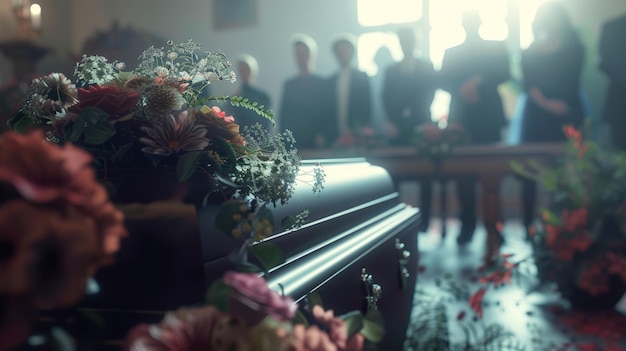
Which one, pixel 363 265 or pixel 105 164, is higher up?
pixel 105 164

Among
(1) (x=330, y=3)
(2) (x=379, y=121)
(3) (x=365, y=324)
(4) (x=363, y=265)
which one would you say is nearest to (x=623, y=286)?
(4) (x=363, y=265)

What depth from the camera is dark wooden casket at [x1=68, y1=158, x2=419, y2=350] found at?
32.7 inches

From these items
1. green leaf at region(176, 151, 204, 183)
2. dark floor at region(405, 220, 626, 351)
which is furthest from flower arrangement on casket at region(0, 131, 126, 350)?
dark floor at region(405, 220, 626, 351)

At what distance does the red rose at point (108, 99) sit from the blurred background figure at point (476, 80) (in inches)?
244

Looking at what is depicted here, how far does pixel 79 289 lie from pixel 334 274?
867 millimetres

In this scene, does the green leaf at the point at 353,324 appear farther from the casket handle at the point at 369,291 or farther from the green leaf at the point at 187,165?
the casket handle at the point at 369,291

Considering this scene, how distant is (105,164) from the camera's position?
90cm

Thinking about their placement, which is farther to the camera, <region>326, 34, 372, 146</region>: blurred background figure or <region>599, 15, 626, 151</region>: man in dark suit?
<region>599, 15, 626, 151</region>: man in dark suit

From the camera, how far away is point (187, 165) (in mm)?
868

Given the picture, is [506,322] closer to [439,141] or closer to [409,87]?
[439,141]

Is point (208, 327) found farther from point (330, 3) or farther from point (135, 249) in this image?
point (330, 3)

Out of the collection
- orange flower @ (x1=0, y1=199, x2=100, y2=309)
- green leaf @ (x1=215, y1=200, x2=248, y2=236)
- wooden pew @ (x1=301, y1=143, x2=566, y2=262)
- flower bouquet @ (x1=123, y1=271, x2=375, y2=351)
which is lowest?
wooden pew @ (x1=301, y1=143, x2=566, y2=262)

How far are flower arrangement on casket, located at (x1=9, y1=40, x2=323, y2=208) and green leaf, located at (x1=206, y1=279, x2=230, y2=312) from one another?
265 millimetres

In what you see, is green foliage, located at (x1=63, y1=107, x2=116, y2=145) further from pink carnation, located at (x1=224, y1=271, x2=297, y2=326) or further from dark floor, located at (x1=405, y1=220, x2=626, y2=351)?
dark floor, located at (x1=405, y1=220, x2=626, y2=351)
